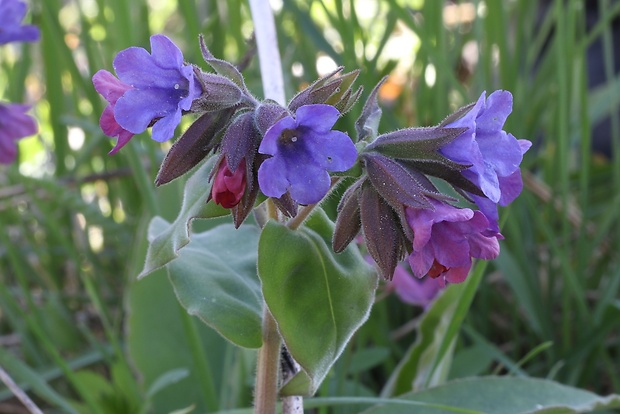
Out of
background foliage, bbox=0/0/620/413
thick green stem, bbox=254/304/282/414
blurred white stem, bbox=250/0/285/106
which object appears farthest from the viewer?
background foliage, bbox=0/0/620/413

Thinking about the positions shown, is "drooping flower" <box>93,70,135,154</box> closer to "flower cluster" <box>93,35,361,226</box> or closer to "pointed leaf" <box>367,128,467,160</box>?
"flower cluster" <box>93,35,361,226</box>

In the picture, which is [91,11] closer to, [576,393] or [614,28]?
[614,28]

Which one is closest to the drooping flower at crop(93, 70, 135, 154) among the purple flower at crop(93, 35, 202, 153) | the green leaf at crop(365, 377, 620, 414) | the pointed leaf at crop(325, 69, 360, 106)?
the purple flower at crop(93, 35, 202, 153)

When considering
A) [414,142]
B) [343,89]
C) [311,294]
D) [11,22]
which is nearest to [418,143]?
[414,142]

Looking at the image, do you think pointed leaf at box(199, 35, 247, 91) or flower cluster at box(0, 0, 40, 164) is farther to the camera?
flower cluster at box(0, 0, 40, 164)

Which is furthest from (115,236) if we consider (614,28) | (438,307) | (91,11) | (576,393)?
(614,28)

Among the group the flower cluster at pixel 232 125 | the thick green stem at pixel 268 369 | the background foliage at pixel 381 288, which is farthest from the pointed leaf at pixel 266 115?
the background foliage at pixel 381 288
